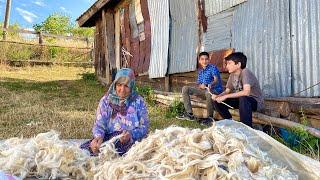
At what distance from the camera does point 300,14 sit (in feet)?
19.4

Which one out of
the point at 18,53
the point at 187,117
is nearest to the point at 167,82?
the point at 187,117

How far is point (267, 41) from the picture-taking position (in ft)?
21.5

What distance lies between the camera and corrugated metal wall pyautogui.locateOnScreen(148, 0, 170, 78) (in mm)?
10094

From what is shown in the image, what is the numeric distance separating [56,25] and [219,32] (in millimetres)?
31537

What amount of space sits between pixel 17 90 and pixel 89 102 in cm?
397

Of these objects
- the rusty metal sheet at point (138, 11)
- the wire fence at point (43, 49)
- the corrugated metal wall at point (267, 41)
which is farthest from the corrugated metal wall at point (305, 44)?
the wire fence at point (43, 49)

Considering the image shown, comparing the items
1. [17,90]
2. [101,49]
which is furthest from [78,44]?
[17,90]

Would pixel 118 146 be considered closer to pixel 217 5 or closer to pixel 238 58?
pixel 238 58

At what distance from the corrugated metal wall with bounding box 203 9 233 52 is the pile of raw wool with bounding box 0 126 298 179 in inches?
176

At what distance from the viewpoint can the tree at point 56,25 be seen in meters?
37.3

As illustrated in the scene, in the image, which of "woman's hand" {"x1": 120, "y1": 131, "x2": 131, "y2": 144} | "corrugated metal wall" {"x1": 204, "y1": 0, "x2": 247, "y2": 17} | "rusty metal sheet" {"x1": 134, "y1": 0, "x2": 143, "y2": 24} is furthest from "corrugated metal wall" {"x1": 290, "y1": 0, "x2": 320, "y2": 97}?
"rusty metal sheet" {"x1": 134, "y1": 0, "x2": 143, "y2": 24}

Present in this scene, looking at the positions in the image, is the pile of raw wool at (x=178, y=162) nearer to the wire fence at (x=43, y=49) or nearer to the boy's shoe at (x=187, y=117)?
the boy's shoe at (x=187, y=117)

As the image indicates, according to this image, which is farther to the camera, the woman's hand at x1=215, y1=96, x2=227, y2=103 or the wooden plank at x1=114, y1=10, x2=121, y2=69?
the wooden plank at x1=114, y1=10, x2=121, y2=69

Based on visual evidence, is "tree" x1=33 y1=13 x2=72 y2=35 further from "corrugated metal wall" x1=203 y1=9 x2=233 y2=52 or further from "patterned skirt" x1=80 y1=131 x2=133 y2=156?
"patterned skirt" x1=80 y1=131 x2=133 y2=156
